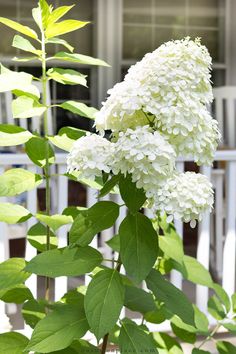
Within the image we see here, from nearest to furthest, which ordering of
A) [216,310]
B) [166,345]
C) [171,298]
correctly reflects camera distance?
[171,298]
[166,345]
[216,310]

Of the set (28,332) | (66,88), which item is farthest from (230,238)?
(66,88)

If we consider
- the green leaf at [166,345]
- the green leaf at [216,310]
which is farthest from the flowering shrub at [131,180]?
the green leaf at [216,310]

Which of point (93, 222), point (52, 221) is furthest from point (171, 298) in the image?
point (52, 221)

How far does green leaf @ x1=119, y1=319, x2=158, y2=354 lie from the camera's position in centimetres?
138

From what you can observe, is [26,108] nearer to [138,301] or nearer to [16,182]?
[16,182]

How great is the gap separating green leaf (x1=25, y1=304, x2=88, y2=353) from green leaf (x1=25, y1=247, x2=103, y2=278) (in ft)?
0.37

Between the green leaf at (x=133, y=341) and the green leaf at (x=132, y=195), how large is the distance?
0.31 meters

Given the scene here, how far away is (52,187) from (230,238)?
5.07 feet

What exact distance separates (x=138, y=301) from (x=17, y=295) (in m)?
0.32

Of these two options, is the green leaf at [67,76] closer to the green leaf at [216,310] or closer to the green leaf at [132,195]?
the green leaf at [132,195]

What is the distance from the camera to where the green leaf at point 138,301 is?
1.56 m

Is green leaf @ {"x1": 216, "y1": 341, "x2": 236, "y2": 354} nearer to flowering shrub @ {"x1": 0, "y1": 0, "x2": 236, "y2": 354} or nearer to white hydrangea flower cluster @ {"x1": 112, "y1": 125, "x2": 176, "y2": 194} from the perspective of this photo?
flowering shrub @ {"x1": 0, "y1": 0, "x2": 236, "y2": 354}

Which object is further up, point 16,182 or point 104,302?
point 16,182

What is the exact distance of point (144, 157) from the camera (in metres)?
1.22
